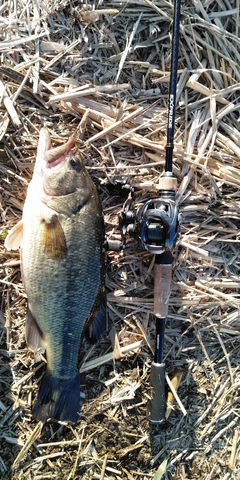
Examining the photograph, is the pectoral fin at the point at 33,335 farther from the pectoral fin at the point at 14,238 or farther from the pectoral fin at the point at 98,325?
the pectoral fin at the point at 14,238

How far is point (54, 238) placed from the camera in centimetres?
272

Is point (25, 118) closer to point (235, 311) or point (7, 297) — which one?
point (7, 297)

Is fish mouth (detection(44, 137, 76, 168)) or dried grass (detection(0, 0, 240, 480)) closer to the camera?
fish mouth (detection(44, 137, 76, 168))

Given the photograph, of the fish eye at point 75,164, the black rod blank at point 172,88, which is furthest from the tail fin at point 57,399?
the black rod blank at point 172,88

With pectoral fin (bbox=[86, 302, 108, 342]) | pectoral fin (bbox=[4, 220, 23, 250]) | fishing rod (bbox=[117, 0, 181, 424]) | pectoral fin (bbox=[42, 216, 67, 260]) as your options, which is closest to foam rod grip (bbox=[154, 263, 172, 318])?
fishing rod (bbox=[117, 0, 181, 424])

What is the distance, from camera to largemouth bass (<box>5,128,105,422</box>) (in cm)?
275

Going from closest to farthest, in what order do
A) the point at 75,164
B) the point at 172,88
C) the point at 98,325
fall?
1. the point at 75,164
2. the point at 172,88
3. the point at 98,325

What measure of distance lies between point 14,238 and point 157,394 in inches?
57.3

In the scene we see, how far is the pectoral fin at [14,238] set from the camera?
9.47 feet

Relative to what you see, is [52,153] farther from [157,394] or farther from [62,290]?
[157,394]

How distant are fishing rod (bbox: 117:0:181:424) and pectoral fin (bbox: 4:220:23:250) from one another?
68 cm

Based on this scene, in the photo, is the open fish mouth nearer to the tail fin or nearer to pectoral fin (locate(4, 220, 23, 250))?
pectoral fin (locate(4, 220, 23, 250))

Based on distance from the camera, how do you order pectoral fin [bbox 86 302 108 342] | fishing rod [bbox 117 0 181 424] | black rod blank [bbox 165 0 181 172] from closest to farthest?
fishing rod [bbox 117 0 181 424], black rod blank [bbox 165 0 181 172], pectoral fin [bbox 86 302 108 342]

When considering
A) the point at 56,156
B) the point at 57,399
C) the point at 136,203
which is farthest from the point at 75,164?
the point at 57,399
